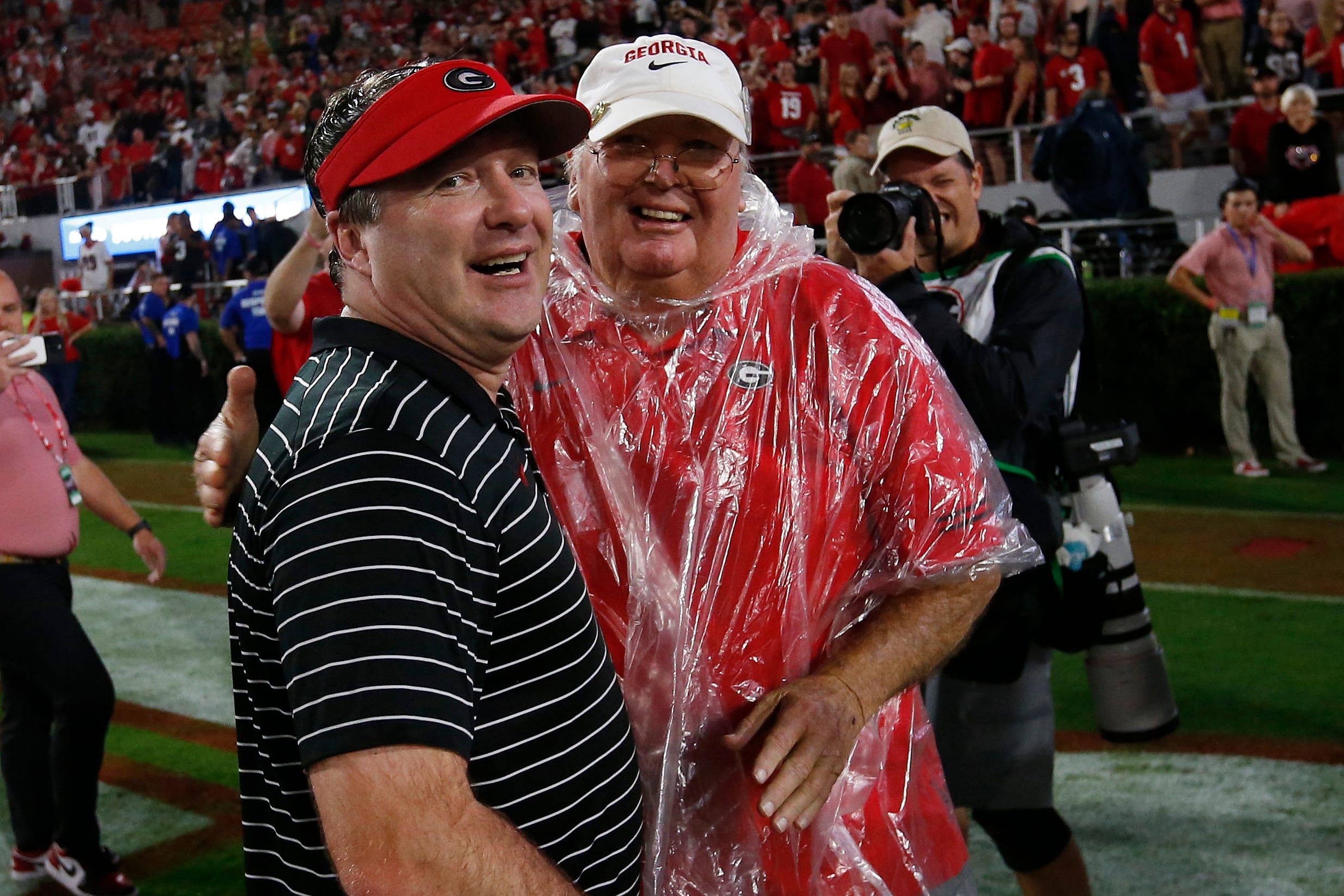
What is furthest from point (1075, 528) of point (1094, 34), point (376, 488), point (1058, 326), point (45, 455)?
point (1094, 34)

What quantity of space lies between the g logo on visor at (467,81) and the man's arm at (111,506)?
2.93m

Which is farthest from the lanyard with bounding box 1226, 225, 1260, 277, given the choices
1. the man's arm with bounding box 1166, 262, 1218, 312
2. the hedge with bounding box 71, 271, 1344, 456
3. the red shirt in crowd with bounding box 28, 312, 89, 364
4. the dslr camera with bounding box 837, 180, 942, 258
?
the red shirt in crowd with bounding box 28, 312, 89, 364

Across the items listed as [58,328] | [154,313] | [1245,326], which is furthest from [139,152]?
[1245,326]

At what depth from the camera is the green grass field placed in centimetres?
338

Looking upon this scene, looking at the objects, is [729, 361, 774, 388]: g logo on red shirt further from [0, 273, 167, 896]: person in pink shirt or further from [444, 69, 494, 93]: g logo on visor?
[0, 273, 167, 896]: person in pink shirt

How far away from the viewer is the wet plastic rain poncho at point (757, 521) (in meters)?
1.62

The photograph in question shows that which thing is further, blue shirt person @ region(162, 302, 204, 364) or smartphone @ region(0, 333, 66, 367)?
blue shirt person @ region(162, 302, 204, 364)

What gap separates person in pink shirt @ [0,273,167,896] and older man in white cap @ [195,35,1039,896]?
2.05m

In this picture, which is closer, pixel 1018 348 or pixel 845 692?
pixel 845 692

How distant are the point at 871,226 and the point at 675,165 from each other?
65cm

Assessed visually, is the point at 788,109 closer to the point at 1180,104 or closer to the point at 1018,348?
the point at 1180,104

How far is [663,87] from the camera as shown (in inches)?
72.4

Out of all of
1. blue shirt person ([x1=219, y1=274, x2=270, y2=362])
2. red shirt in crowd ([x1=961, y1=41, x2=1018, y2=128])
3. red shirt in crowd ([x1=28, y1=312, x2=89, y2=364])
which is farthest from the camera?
red shirt in crowd ([x1=28, y1=312, x2=89, y2=364])

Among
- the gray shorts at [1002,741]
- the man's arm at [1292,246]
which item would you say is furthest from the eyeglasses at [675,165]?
the man's arm at [1292,246]
